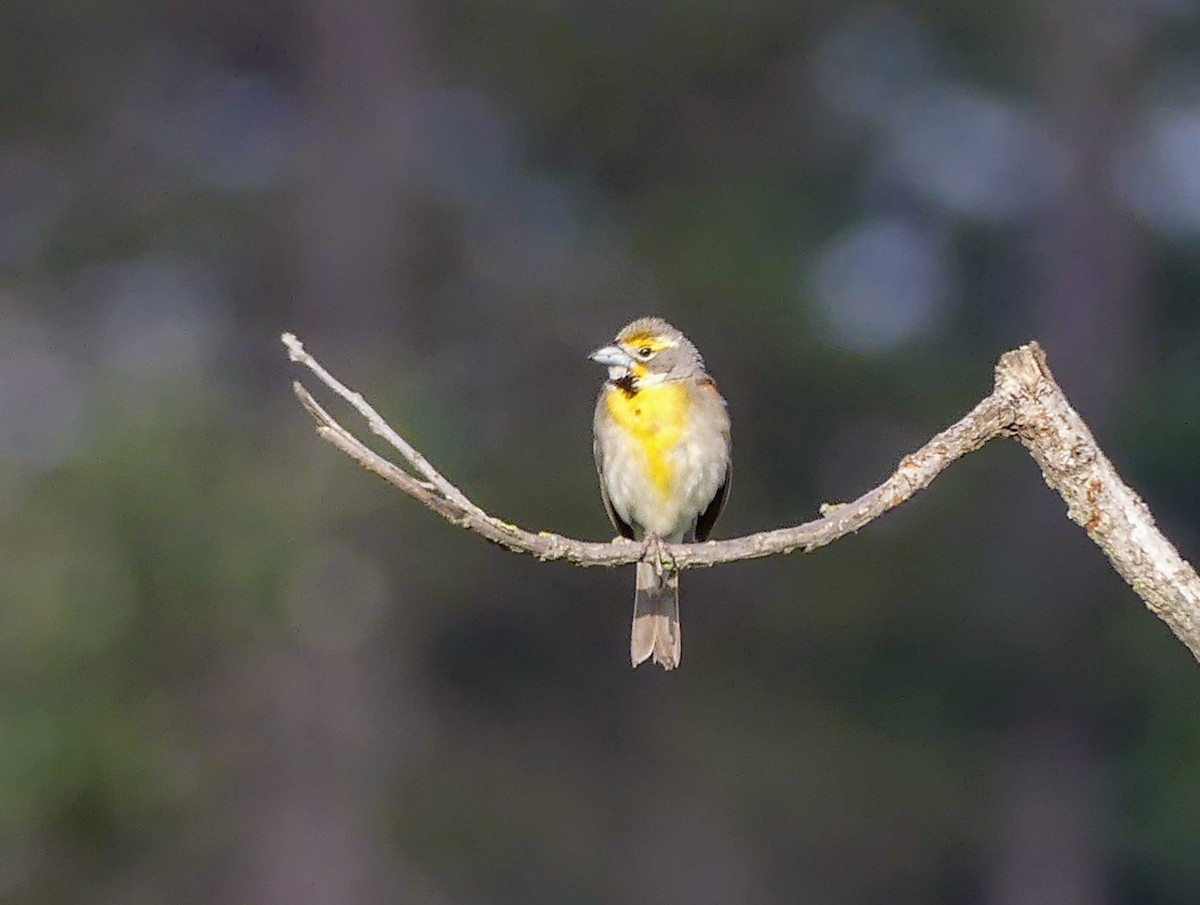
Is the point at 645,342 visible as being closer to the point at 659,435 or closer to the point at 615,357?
the point at 615,357

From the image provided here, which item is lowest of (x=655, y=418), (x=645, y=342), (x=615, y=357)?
(x=655, y=418)

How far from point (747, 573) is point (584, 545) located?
14.6m

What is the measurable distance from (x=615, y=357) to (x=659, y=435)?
302mm

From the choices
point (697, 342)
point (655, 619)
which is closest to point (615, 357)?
point (655, 619)

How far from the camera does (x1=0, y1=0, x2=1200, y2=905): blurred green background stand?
742 inches

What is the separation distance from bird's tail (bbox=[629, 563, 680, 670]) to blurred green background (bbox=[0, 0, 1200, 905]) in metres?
8.99

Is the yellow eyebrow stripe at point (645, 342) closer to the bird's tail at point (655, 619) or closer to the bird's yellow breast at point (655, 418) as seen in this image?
the bird's yellow breast at point (655, 418)

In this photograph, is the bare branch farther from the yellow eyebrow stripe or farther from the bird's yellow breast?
the yellow eyebrow stripe

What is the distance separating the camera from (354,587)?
53.8 feet

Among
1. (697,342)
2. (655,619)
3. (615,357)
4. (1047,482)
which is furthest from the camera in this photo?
(697,342)

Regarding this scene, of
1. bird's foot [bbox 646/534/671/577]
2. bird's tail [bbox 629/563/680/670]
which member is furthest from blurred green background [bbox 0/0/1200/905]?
bird's foot [bbox 646/534/671/577]

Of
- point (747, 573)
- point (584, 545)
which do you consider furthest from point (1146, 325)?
point (584, 545)

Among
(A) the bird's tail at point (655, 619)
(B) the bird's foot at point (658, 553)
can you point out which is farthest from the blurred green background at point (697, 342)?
(B) the bird's foot at point (658, 553)

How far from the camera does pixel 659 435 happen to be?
26.0ft
